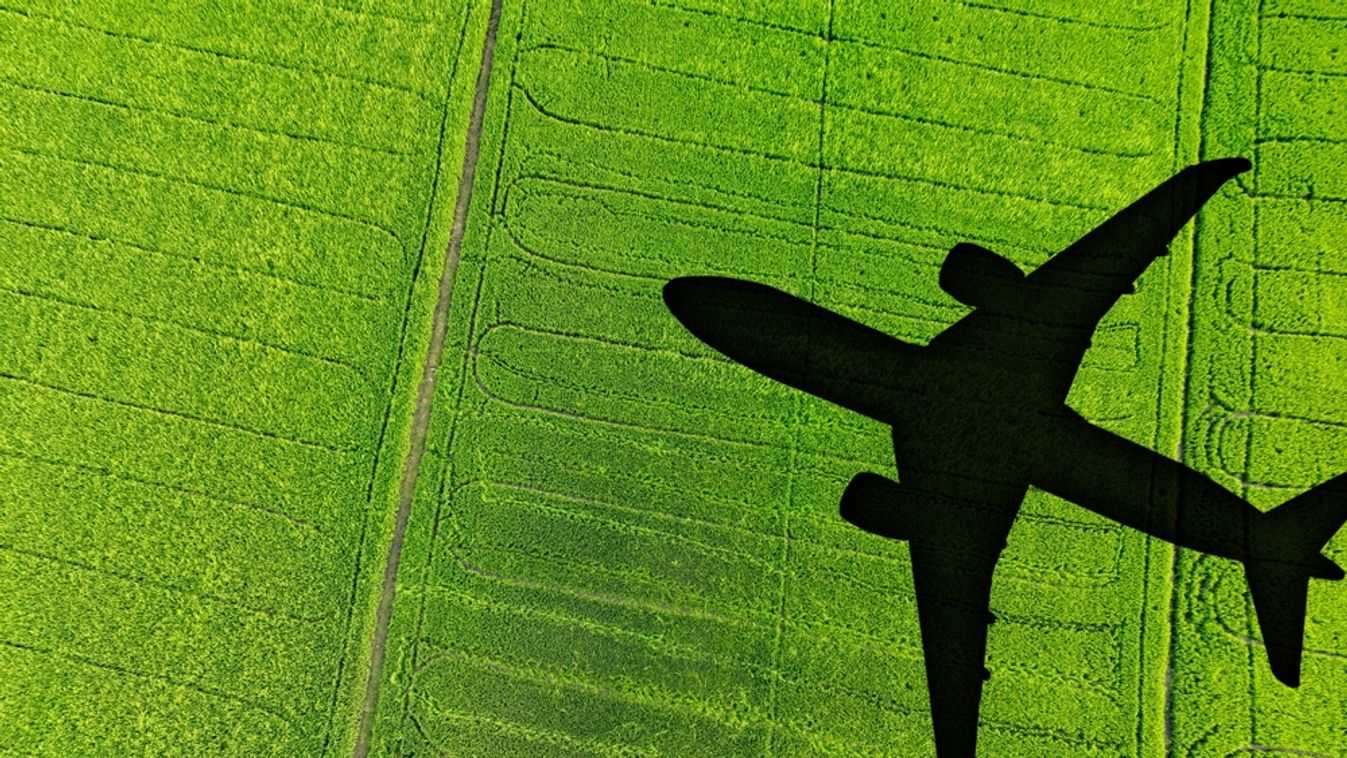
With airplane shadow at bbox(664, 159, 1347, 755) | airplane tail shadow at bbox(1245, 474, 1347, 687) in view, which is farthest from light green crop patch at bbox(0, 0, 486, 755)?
airplane tail shadow at bbox(1245, 474, 1347, 687)

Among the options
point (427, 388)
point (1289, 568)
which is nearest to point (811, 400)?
point (427, 388)

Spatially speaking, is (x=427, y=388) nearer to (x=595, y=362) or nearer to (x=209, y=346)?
(x=595, y=362)

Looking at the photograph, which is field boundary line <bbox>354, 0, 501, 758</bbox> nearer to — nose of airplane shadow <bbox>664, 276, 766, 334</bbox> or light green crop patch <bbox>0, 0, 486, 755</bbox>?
light green crop patch <bbox>0, 0, 486, 755</bbox>

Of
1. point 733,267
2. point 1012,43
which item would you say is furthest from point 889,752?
Result: point 1012,43

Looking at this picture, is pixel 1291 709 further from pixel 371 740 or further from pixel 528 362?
pixel 371 740

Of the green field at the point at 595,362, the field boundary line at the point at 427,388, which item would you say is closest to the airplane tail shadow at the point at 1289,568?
the green field at the point at 595,362
